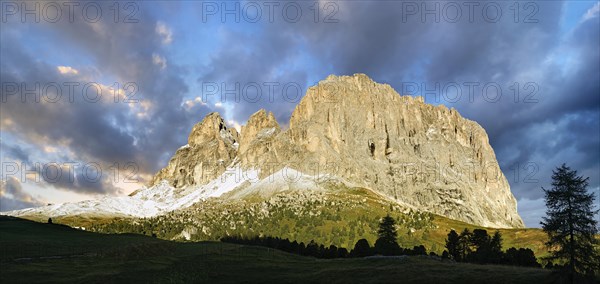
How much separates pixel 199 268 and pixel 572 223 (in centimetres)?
4273

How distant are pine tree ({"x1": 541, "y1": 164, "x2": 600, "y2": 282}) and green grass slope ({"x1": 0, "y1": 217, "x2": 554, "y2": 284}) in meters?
→ 3.35

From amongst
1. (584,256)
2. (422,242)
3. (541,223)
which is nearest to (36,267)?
(541,223)

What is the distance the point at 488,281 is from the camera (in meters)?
39.2

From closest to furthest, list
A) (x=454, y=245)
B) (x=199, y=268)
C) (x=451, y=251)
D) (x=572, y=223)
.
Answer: (x=572, y=223)
(x=199, y=268)
(x=454, y=245)
(x=451, y=251)

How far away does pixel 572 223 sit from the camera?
144ft

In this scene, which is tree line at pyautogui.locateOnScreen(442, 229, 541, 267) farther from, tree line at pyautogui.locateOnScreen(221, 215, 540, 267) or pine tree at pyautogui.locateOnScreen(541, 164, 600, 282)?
pine tree at pyautogui.locateOnScreen(541, 164, 600, 282)

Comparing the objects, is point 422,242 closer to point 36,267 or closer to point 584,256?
point 584,256

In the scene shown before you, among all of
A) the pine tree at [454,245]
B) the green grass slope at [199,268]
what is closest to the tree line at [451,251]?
the pine tree at [454,245]

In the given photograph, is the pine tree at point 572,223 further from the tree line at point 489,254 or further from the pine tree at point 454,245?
the pine tree at point 454,245

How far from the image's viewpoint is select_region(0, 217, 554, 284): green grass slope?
43.4 meters

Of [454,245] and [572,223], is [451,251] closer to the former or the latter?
[454,245]

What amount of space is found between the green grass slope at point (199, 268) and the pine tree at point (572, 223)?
335 centimetres

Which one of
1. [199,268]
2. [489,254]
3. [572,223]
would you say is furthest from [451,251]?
[199,268]

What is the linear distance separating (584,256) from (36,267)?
62289 millimetres
